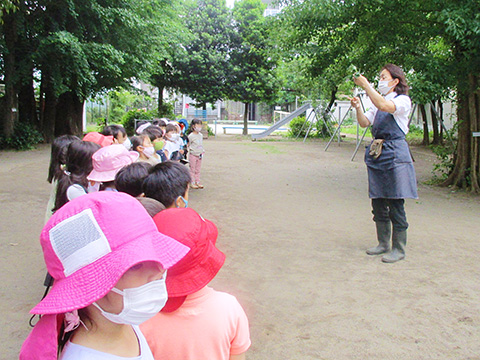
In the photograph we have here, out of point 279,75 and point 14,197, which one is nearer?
point 14,197

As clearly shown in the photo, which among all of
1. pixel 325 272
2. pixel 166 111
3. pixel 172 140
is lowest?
pixel 325 272

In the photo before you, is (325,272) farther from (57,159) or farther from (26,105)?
(26,105)

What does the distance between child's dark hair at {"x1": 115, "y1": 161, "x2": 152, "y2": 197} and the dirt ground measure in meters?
1.32

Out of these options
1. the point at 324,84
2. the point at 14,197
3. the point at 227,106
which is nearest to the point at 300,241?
the point at 14,197

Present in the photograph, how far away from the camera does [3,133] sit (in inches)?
636

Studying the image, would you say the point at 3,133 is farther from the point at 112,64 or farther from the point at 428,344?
the point at 428,344

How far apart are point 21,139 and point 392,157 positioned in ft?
48.6

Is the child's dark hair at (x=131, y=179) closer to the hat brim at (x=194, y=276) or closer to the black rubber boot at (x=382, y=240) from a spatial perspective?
the hat brim at (x=194, y=276)

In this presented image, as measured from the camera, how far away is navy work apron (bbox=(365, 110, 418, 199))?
4785 mm

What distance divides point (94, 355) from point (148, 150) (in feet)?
14.5

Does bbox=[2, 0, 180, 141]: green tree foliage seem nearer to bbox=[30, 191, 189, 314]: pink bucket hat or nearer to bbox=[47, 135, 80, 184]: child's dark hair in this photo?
bbox=[47, 135, 80, 184]: child's dark hair

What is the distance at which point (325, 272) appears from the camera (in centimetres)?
472

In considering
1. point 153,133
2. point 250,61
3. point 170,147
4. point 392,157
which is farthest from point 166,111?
point 392,157

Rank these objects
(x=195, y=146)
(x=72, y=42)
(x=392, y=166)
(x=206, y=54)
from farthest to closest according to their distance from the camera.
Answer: (x=206, y=54)
(x=72, y=42)
(x=195, y=146)
(x=392, y=166)
